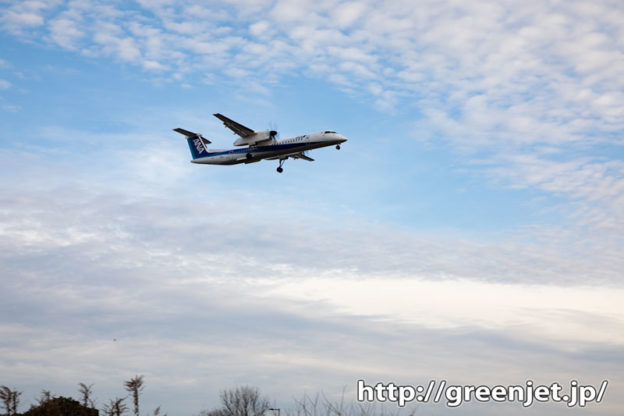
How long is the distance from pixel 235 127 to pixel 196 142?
59.9 ft

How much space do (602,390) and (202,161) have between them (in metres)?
60.9

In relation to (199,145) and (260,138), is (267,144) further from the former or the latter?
(199,145)

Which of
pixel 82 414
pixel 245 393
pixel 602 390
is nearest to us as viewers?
pixel 602 390

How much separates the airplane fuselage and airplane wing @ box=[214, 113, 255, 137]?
1.60 m

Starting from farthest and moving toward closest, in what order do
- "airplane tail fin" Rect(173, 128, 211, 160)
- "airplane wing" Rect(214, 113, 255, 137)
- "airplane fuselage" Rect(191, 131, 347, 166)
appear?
"airplane tail fin" Rect(173, 128, 211, 160), "airplane wing" Rect(214, 113, 255, 137), "airplane fuselage" Rect(191, 131, 347, 166)

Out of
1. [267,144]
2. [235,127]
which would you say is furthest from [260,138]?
[235,127]

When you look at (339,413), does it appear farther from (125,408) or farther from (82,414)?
(82,414)

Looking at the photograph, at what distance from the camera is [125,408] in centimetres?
2600

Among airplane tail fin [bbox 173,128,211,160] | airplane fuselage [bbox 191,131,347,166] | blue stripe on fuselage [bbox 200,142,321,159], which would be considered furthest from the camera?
airplane tail fin [bbox 173,128,211,160]

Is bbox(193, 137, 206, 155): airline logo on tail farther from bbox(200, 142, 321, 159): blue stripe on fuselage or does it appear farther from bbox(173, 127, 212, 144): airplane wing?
bbox(200, 142, 321, 159): blue stripe on fuselage

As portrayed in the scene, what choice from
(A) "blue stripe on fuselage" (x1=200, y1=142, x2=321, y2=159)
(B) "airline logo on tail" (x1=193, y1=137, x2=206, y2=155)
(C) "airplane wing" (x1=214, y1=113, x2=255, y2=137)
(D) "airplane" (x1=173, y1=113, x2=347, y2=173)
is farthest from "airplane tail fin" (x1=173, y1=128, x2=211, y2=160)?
(C) "airplane wing" (x1=214, y1=113, x2=255, y2=137)

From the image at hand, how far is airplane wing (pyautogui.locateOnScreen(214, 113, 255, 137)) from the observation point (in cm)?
6650

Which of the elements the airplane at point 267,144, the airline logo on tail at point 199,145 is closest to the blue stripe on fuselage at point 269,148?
the airplane at point 267,144

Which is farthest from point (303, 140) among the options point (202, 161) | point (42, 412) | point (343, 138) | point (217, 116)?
point (42, 412)
